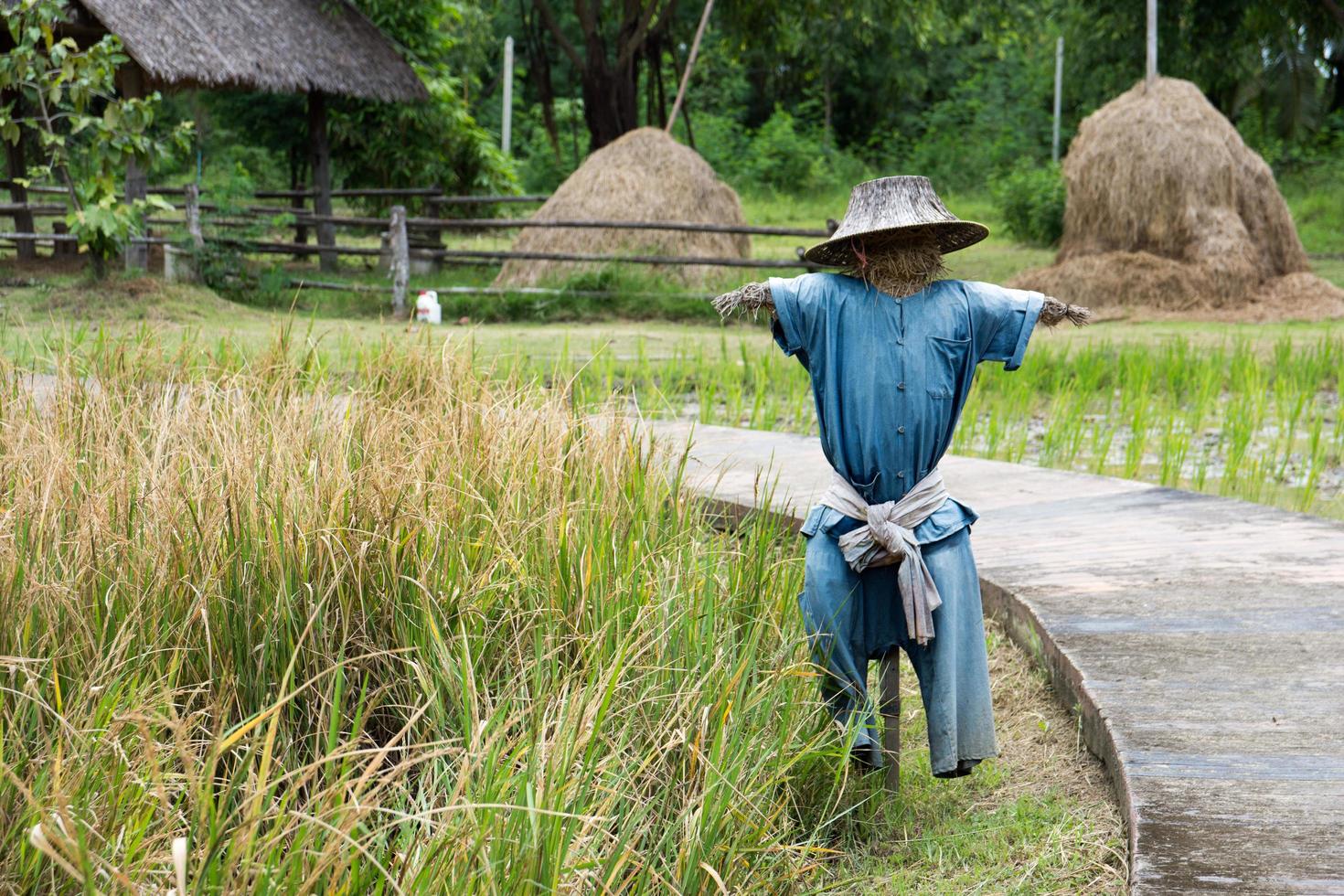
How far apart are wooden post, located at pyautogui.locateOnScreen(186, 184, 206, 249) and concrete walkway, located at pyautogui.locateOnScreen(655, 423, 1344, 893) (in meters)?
8.85

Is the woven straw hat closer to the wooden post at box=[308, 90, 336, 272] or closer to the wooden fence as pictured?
the wooden fence

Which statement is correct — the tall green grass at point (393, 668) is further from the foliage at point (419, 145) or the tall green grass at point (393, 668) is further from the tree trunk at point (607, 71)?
the foliage at point (419, 145)

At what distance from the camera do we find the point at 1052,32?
27188 mm

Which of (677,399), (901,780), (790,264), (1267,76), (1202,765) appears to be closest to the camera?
(1202,765)

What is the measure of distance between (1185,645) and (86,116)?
9.03 metres

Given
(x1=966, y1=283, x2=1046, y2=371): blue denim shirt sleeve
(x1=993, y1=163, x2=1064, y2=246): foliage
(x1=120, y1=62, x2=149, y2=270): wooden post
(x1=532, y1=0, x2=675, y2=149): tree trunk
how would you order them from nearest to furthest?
(x1=966, y1=283, x2=1046, y2=371): blue denim shirt sleeve, (x1=120, y1=62, x2=149, y2=270): wooden post, (x1=532, y1=0, x2=675, y2=149): tree trunk, (x1=993, y1=163, x2=1064, y2=246): foliage

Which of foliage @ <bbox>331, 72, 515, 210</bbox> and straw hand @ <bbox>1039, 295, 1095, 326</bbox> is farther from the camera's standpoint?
foliage @ <bbox>331, 72, 515, 210</bbox>

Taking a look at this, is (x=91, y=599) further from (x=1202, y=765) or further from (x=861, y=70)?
(x=861, y=70)

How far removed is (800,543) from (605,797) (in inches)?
60.4

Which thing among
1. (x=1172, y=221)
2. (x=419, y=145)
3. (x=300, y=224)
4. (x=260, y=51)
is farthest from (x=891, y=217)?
(x=419, y=145)

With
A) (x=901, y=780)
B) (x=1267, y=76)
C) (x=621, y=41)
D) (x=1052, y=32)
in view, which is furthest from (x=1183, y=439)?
(x=1052, y=32)

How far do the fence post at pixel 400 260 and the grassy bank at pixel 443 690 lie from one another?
29.6ft

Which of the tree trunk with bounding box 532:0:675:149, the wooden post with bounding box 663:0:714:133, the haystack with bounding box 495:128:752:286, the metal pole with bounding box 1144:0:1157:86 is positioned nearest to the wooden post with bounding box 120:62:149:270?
the haystack with bounding box 495:128:752:286

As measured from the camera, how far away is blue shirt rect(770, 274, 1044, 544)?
107 inches
